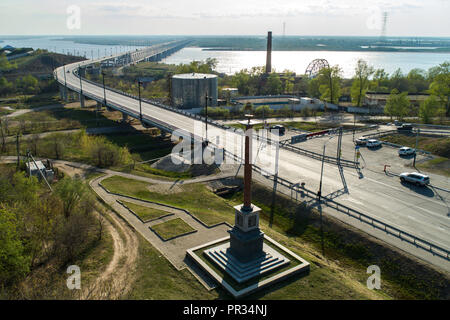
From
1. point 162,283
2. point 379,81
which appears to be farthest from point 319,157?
point 379,81

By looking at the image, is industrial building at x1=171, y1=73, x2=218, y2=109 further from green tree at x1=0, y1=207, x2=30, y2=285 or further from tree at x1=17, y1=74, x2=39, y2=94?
green tree at x1=0, y1=207, x2=30, y2=285

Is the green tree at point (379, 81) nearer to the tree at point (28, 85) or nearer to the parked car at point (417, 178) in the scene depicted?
the parked car at point (417, 178)

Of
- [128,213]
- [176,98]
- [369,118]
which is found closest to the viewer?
[128,213]

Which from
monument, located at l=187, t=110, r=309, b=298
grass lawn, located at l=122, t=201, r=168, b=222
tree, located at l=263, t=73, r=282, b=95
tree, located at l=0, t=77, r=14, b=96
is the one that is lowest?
grass lawn, located at l=122, t=201, r=168, b=222

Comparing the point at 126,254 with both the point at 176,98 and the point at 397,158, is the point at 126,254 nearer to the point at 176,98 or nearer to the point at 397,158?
the point at 397,158

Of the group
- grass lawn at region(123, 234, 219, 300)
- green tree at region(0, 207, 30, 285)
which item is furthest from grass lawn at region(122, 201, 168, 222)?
green tree at region(0, 207, 30, 285)
